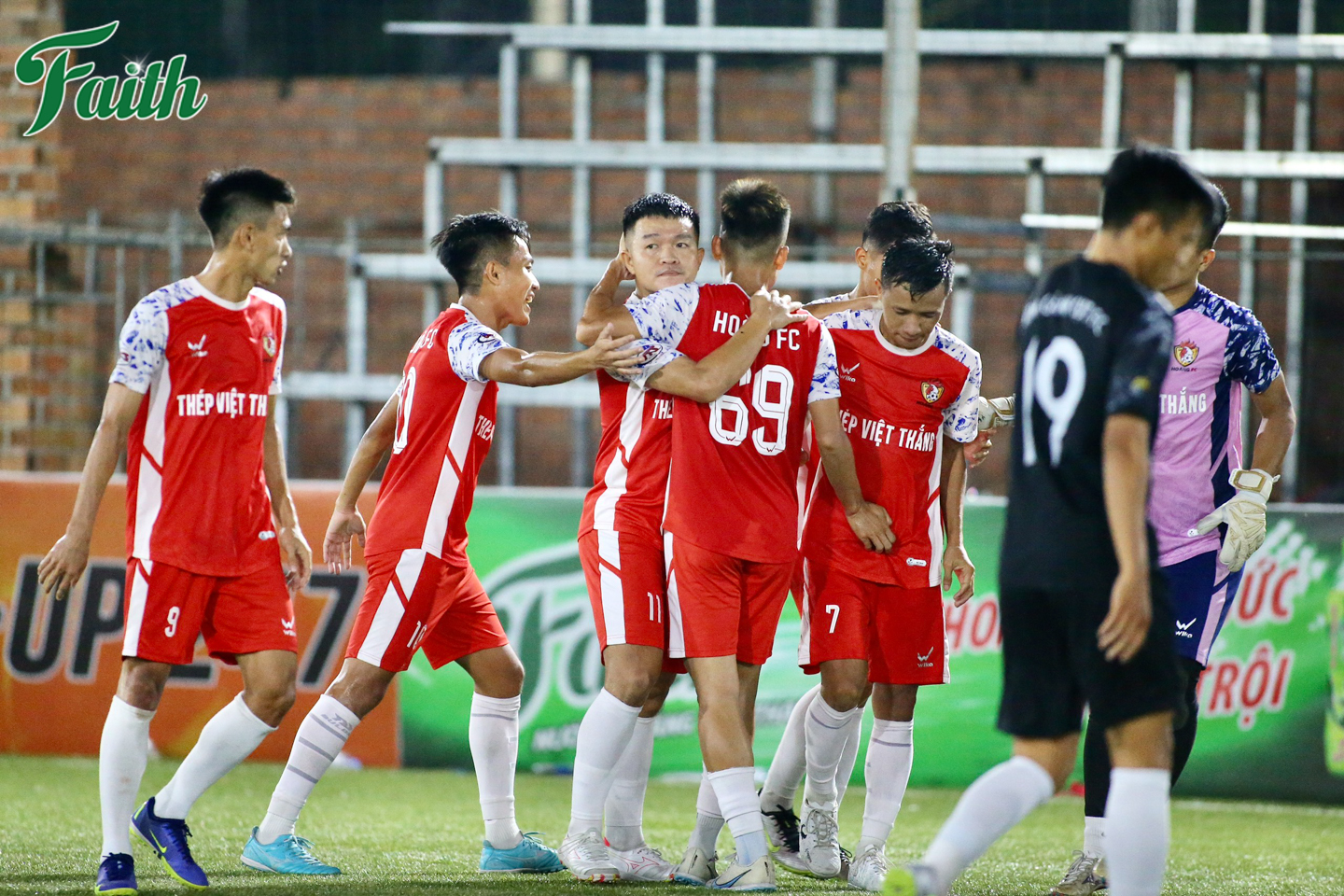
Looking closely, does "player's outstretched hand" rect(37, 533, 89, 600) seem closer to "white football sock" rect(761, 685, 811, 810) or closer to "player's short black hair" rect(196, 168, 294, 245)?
"player's short black hair" rect(196, 168, 294, 245)

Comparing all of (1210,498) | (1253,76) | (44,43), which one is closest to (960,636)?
(1210,498)

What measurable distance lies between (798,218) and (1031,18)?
2.04m

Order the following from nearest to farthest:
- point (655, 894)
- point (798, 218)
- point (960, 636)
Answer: point (655, 894) < point (960, 636) < point (798, 218)

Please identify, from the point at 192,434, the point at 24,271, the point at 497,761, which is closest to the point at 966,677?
the point at 497,761

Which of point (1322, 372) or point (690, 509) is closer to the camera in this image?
point (690, 509)

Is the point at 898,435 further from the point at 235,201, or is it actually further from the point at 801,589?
the point at 235,201

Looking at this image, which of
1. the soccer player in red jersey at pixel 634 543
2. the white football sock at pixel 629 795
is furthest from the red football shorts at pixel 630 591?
the white football sock at pixel 629 795

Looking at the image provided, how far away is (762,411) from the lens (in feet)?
13.0

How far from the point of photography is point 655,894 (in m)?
3.74

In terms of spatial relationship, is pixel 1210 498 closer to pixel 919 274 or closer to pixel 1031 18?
pixel 919 274

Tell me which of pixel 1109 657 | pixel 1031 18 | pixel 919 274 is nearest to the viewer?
pixel 1109 657

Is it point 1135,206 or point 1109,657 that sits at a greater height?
point 1135,206

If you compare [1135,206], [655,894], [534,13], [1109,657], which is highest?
[534,13]

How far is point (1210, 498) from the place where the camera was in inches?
164
